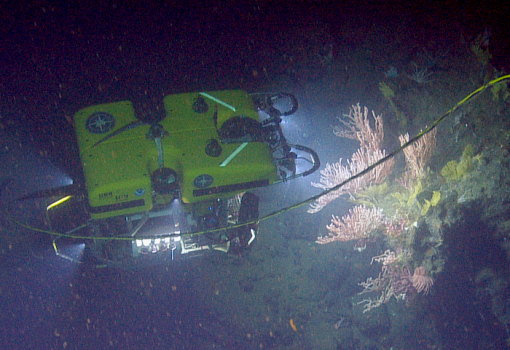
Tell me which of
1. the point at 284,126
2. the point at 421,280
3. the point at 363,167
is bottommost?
the point at 421,280

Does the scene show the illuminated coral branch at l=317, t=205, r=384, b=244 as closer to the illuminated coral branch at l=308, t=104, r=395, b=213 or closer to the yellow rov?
the illuminated coral branch at l=308, t=104, r=395, b=213

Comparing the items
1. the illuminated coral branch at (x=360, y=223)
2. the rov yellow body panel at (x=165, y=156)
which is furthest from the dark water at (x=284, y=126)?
the rov yellow body panel at (x=165, y=156)

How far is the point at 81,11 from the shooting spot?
225 inches

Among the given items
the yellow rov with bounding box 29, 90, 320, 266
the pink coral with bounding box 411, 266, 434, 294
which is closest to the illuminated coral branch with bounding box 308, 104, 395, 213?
the pink coral with bounding box 411, 266, 434, 294

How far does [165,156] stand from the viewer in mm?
3344

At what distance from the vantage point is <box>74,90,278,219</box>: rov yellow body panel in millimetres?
3230

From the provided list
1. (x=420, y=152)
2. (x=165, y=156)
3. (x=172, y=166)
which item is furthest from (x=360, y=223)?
(x=165, y=156)

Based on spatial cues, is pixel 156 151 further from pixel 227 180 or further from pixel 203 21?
pixel 203 21

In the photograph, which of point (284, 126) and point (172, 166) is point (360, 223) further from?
point (172, 166)

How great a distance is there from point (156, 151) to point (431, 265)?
429 cm

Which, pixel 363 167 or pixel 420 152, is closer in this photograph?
pixel 420 152

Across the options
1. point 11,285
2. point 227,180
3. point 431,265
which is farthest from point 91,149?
point 431,265

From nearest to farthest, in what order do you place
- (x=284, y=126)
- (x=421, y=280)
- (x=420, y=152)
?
1. (x=421, y=280)
2. (x=420, y=152)
3. (x=284, y=126)

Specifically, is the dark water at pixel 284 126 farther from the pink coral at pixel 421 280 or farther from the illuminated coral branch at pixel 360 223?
the illuminated coral branch at pixel 360 223
